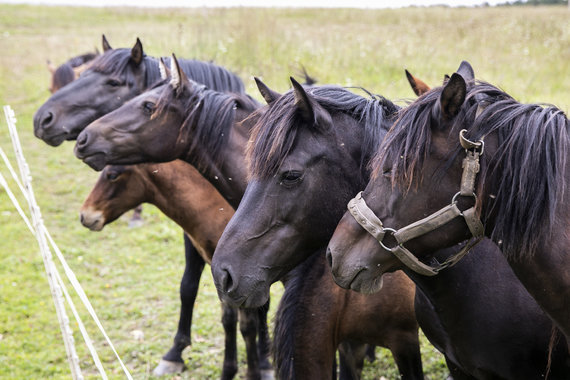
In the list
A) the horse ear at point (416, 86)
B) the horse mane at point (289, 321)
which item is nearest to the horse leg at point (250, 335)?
the horse mane at point (289, 321)

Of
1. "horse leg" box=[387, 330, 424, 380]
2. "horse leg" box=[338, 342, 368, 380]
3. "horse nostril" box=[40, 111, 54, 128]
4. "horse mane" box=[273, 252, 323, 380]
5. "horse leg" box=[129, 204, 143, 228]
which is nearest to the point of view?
"horse mane" box=[273, 252, 323, 380]

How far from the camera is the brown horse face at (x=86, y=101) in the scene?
4.93 metres

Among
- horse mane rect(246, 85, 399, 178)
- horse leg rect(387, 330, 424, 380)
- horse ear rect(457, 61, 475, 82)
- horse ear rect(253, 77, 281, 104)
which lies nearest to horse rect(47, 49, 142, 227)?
horse leg rect(387, 330, 424, 380)

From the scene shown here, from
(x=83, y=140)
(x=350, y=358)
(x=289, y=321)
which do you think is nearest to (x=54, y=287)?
(x=83, y=140)

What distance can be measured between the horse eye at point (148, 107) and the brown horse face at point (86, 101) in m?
1.33

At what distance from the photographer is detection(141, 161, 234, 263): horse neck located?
4.19 m

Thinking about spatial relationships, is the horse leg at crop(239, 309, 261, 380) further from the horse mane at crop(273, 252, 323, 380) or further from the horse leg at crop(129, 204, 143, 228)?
the horse leg at crop(129, 204, 143, 228)

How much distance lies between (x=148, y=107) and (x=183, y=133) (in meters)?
0.30

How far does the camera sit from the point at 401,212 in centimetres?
206

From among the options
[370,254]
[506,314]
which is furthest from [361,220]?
[506,314]

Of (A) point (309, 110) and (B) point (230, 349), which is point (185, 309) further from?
(A) point (309, 110)

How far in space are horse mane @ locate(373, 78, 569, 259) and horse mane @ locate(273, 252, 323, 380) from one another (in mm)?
1447

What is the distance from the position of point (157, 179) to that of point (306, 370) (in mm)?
1978

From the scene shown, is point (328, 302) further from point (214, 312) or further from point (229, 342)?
point (214, 312)
